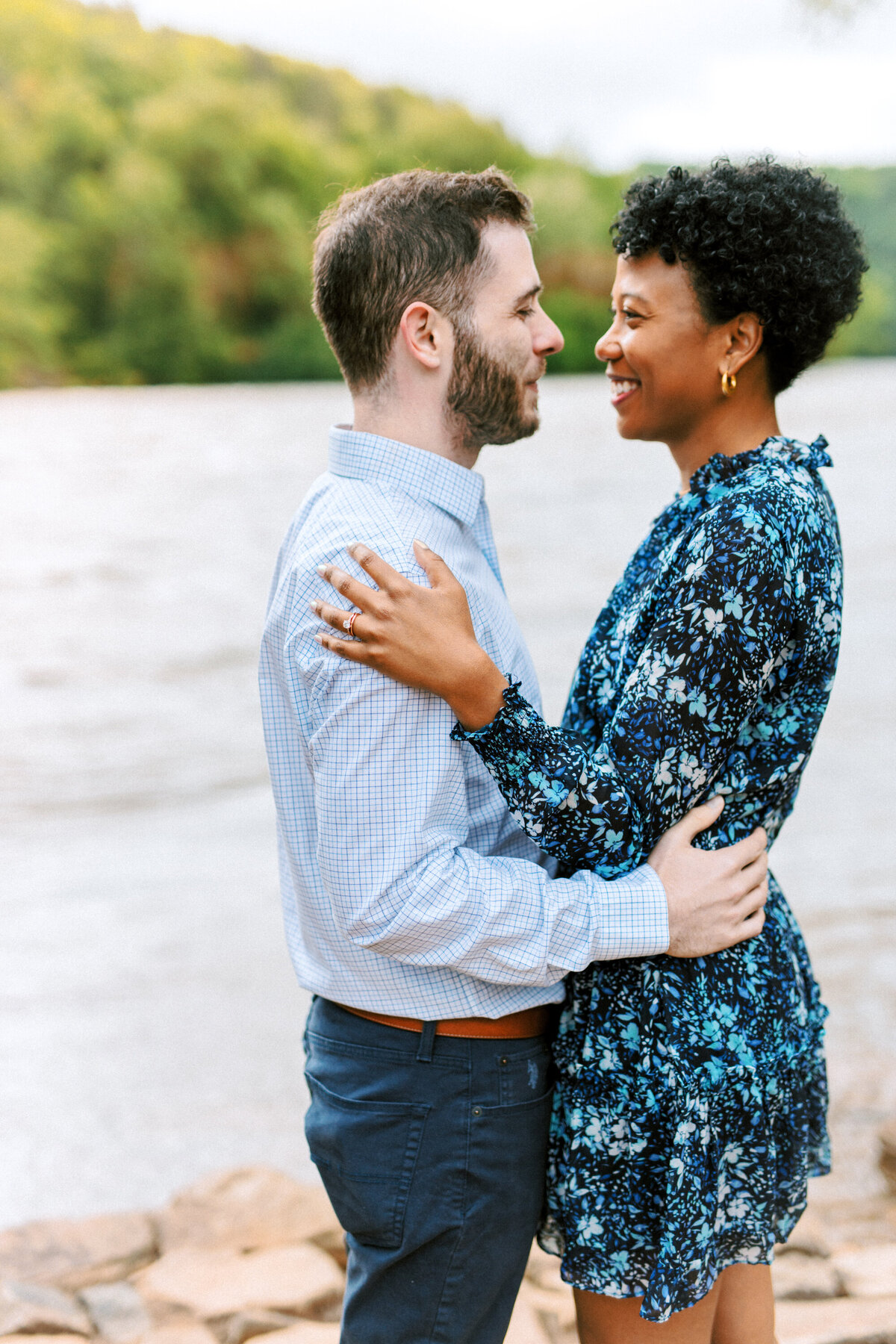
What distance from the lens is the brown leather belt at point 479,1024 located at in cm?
128

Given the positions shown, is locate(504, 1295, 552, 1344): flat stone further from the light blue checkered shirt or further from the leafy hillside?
the leafy hillside

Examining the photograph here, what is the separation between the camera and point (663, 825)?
4.15ft

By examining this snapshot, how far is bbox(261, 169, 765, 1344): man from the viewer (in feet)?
3.89

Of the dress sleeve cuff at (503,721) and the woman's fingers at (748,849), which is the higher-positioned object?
the dress sleeve cuff at (503,721)

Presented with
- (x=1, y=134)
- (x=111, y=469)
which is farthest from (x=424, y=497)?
(x=1, y=134)

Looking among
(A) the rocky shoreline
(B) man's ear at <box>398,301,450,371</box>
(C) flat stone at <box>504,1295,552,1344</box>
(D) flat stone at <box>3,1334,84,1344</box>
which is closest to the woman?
(B) man's ear at <box>398,301,450,371</box>

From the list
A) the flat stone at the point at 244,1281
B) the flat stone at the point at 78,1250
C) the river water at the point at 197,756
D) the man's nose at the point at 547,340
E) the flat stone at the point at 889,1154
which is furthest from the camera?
the river water at the point at 197,756

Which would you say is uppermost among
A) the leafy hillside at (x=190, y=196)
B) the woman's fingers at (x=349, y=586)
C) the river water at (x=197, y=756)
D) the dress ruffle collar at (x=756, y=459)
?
the leafy hillside at (x=190, y=196)

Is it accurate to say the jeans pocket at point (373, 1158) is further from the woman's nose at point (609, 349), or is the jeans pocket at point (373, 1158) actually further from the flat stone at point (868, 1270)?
the flat stone at point (868, 1270)

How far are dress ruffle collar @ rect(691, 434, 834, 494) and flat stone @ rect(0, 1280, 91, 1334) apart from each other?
6.14 ft

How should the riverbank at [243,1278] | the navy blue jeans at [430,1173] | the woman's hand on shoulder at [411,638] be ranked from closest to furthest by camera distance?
the woman's hand on shoulder at [411,638]
the navy blue jeans at [430,1173]
the riverbank at [243,1278]

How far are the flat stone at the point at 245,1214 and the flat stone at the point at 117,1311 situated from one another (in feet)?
0.51

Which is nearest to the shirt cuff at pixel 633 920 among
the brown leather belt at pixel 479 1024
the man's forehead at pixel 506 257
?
the brown leather belt at pixel 479 1024

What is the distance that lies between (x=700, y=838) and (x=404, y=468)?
0.51 m
